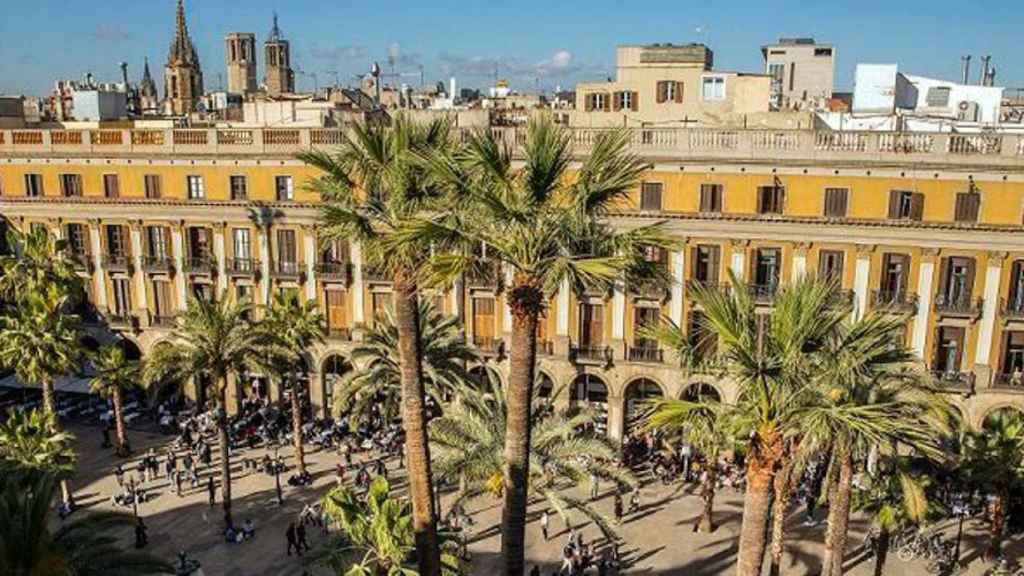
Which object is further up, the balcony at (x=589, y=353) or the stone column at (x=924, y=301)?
the stone column at (x=924, y=301)

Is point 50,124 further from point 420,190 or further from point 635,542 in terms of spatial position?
point 420,190

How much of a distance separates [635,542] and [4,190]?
40.5 metres

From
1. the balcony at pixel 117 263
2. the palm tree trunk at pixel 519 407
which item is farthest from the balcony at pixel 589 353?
the palm tree trunk at pixel 519 407

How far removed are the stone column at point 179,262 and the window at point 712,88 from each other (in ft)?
97.5

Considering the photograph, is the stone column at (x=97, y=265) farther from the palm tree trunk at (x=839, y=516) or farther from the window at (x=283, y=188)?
the palm tree trunk at (x=839, y=516)

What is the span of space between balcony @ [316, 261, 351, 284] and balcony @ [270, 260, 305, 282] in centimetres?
105

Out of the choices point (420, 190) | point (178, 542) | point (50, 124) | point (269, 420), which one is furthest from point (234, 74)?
point (420, 190)

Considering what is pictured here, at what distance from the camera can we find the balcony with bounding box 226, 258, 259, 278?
4747cm

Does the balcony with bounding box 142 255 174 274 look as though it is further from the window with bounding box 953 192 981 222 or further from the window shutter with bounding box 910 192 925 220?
the window with bounding box 953 192 981 222

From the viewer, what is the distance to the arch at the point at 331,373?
159ft

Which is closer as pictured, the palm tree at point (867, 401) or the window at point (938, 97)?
the palm tree at point (867, 401)

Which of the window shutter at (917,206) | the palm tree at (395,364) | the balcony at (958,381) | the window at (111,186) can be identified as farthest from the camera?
the window at (111,186)

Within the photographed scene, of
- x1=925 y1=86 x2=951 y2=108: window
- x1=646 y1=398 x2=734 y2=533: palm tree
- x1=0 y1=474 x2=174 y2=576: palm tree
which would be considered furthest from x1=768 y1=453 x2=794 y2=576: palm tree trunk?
x1=925 y1=86 x2=951 y2=108: window

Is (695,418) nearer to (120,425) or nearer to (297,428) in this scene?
(297,428)
